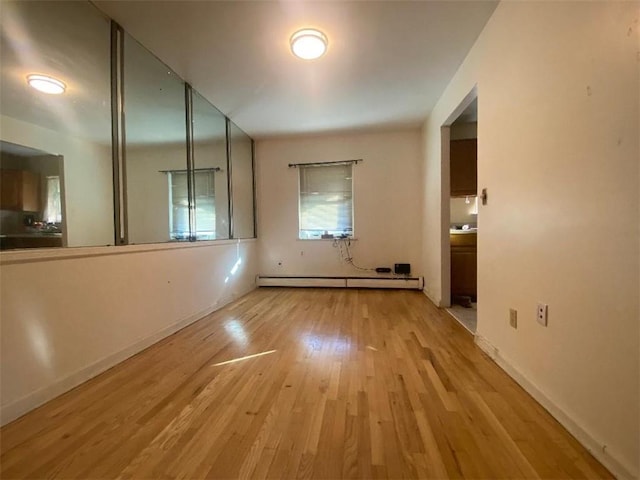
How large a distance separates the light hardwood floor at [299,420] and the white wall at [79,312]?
14cm

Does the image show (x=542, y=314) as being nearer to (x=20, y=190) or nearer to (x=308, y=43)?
(x=308, y=43)

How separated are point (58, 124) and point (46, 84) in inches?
11.6

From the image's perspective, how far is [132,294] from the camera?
2207 mm

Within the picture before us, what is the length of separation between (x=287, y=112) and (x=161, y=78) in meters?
1.50

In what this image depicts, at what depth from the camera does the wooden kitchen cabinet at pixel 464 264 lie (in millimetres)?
3555

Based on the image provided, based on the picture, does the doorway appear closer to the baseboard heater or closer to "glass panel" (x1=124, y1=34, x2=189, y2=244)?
the baseboard heater

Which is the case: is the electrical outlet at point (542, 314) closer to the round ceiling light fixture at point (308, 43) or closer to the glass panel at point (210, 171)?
the round ceiling light fixture at point (308, 43)

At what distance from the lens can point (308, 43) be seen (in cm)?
222

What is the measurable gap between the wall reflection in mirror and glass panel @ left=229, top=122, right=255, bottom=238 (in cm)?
101

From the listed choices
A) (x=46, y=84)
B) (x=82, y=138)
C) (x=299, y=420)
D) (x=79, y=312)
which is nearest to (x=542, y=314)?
(x=299, y=420)

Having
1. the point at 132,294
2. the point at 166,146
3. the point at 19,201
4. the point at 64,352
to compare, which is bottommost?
the point at 64,352

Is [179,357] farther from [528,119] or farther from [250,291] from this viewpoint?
[528,119]

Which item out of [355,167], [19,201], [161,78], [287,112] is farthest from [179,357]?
[355,167]

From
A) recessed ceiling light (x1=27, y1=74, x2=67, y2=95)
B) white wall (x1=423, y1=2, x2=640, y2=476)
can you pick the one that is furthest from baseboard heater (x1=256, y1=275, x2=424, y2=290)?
recessed ceiling light (x1=27, y1=74, x2=67, y2=95)
